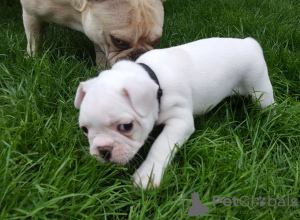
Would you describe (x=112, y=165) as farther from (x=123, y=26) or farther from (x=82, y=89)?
(x=123, y=26)

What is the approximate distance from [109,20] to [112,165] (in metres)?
1.67

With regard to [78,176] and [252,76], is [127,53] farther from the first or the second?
[78,176]

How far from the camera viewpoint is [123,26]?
124 inches

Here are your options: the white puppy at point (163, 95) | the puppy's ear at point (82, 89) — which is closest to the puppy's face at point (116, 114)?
the white puppy at point (163, 95)

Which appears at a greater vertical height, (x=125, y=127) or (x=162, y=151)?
(x=125, y=127)

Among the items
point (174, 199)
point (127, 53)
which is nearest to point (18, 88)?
point (127, 53)

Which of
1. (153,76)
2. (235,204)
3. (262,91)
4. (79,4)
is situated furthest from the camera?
(79,4)

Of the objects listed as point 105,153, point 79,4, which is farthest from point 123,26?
point 105,153

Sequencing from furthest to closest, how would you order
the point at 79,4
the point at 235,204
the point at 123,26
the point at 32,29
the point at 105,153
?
the point at 32,29 → the point at 79,4 → the point at 123,26 → the point at 105,153 → the point at 235,204

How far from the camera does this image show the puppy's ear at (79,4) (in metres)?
3.40

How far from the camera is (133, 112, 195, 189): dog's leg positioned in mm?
2105

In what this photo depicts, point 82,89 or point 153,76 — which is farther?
point 153,76

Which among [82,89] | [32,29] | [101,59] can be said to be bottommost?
[101,59]

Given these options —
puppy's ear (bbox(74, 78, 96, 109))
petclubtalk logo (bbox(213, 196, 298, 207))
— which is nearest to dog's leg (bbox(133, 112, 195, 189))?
petclubtalk logo (bbox(213, 196, 298, 207))
